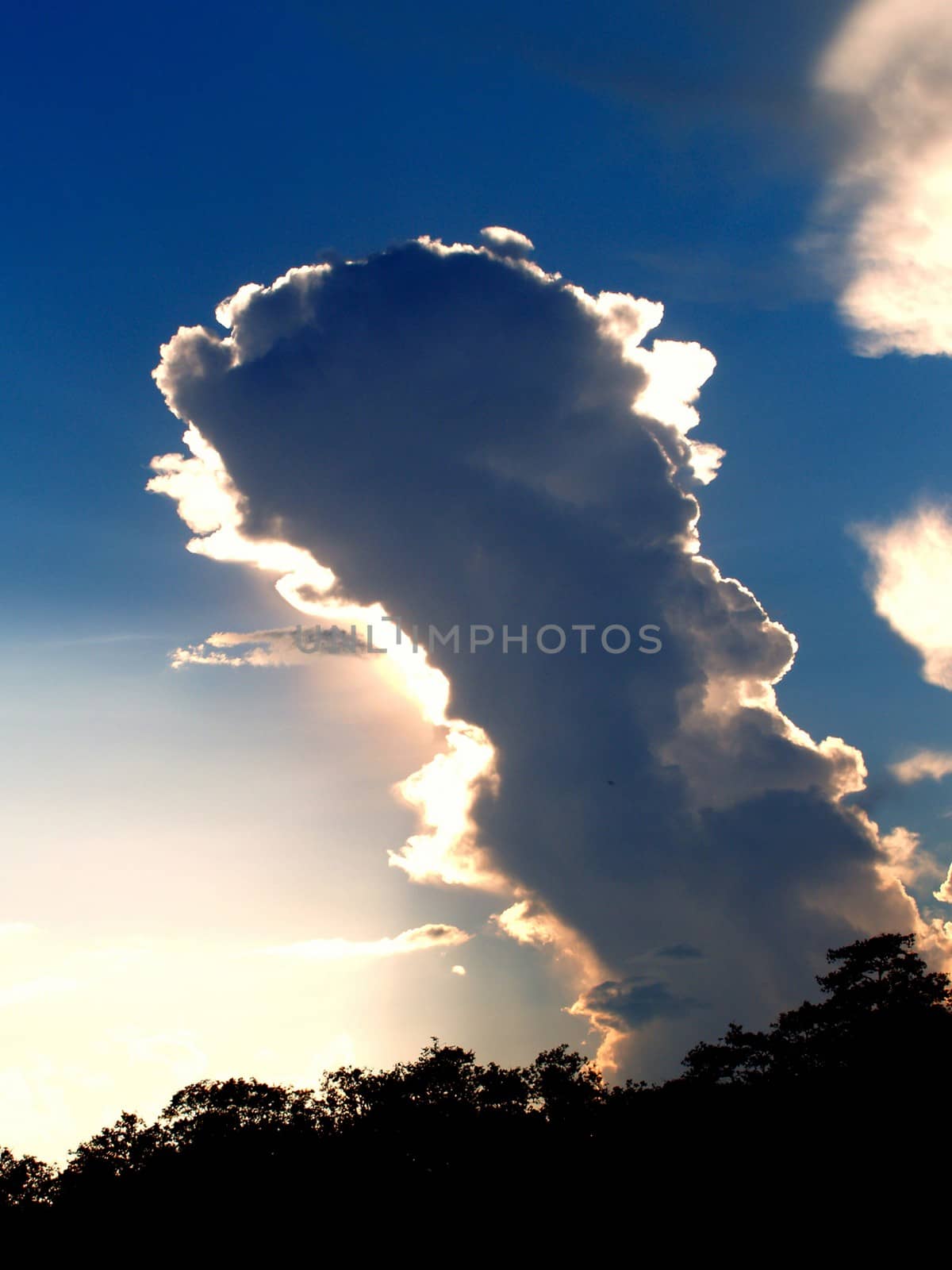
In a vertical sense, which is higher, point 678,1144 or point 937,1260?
point 678,1144

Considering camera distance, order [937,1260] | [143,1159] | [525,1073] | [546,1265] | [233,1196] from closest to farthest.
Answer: [937,1260] < [546,1265] < [233,1196] < [143,1159] < [525,1073]

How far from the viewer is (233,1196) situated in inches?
2283

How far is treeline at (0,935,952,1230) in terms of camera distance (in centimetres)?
5284

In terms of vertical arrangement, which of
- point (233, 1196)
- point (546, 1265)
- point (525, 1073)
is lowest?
point (546, 1265)

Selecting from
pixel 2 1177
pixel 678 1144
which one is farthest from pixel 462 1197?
pixel 2 1177

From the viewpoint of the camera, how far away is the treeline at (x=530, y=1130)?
52.8 metres

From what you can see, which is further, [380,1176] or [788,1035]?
[788,1035]

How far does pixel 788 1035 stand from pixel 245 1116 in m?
42.8

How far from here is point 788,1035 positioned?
68.4 meters

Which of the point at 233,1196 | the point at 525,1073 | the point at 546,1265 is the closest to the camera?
the point at 546,1265

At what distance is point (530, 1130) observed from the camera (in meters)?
62.6

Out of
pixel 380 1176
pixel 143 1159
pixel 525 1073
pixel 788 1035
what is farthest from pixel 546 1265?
pixel 143 1159

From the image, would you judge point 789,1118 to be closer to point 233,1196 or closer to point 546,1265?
point 546,1265

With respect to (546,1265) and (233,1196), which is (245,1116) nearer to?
(233,1196)
